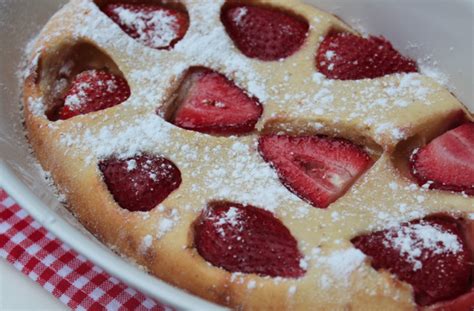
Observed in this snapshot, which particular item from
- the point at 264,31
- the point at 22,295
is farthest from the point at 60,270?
the point at 264,31

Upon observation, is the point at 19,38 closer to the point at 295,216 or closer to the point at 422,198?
the point at 295,216

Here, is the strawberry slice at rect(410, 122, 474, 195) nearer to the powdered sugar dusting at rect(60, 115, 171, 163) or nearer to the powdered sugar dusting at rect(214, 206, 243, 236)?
the powdered sugar dusting at rect(214, 206, 243, 236)

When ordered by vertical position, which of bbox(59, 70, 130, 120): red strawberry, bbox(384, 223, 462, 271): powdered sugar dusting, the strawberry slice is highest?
the strawberry slice

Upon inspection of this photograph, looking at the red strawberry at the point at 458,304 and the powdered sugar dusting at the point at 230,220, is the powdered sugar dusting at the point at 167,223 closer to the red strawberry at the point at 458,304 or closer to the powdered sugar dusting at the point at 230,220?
the powdered sugar dusting at the point at 230,220

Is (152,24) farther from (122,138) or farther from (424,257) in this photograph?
(424,257)

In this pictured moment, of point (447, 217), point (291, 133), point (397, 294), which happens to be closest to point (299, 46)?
point (291, 133)

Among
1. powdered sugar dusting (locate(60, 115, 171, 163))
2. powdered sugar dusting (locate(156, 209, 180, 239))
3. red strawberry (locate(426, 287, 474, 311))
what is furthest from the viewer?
powdered sugar dusting (locate(60, 115, 171, 163))

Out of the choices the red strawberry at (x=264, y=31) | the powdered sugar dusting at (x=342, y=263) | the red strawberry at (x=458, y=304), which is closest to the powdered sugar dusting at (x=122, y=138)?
the red strawberry at (x=264, y=31)

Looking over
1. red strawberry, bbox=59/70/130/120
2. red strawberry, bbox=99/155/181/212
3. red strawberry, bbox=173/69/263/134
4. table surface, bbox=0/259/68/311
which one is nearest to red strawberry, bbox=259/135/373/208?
red strawberry, bbox=173/69/263/134
